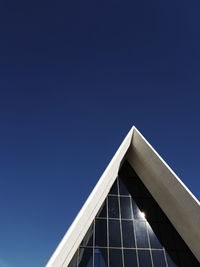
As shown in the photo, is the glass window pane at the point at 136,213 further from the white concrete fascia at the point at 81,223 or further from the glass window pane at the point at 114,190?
the white concrete fascia at the point at 81,223

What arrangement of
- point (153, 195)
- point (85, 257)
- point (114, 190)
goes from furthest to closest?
point (114, 190) → point (153, 195) → point (85, 257)

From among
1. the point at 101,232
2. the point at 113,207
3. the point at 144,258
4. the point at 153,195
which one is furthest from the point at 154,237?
the point at 101,232

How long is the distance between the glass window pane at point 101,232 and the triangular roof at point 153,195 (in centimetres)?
39

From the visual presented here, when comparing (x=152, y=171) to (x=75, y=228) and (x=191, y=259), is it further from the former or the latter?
(x=75, y=228)

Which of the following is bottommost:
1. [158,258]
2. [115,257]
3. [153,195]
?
[158,258]

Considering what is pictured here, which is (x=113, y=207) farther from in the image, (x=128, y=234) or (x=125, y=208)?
(x=128, y=234)

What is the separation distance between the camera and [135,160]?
34.3 feet

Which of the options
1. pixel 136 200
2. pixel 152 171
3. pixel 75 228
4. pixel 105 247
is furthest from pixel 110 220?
pixel 152 171

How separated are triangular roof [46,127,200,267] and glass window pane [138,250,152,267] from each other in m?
1.86

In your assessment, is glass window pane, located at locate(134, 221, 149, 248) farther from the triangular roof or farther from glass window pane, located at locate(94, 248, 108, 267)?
glass window pane, located at locate(94, 248, 108, 267)

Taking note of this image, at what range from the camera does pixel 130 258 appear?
23.5 ft

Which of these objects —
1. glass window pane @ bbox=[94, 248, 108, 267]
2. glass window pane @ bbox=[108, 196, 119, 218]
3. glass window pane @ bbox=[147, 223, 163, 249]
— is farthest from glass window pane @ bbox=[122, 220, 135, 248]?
glass window pane @ bbox=[94, 248, 108, 267]

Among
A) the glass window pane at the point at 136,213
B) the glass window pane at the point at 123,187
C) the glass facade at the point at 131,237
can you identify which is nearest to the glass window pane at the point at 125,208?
the glass facade at the point at 131,237

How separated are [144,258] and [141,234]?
924 mm
